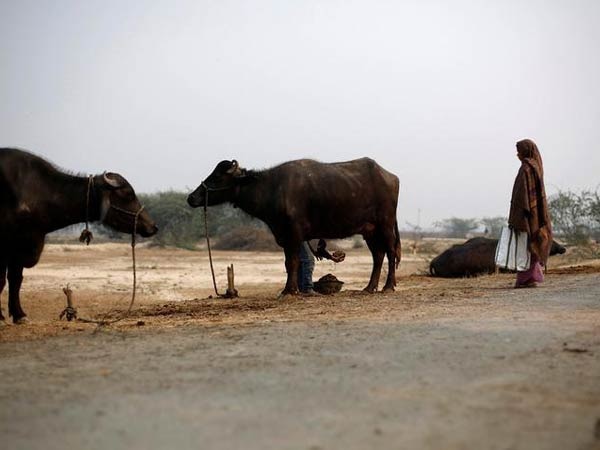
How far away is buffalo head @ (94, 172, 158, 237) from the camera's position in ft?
29.1

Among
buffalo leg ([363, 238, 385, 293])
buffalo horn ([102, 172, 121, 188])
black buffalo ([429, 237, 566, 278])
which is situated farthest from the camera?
black buffalo ([429, 237, 566, 278])

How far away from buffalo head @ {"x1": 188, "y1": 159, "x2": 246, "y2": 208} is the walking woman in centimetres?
454

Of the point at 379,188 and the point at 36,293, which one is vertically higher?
the point at 379,188

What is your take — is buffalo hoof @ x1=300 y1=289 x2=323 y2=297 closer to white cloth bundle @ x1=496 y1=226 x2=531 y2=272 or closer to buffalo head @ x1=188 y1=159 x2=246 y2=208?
buffalo head @ x1=188 y1=159 x2=246 y2=208

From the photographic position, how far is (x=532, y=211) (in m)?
11.4

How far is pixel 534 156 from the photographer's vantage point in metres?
11.6

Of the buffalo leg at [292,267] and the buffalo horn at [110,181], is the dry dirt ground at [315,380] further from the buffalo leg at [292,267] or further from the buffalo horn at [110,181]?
the buffalo leg at [292,267]

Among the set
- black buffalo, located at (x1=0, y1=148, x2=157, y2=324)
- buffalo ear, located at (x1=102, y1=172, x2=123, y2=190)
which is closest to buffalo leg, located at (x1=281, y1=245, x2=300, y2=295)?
black buffalo, located at (x1=0, y1=148, x2=157, y2=324)

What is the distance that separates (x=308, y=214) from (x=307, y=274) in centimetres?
132

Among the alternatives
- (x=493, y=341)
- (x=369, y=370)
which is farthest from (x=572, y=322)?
(x=369, y=370)

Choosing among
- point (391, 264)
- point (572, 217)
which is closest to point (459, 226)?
point (572, 217)

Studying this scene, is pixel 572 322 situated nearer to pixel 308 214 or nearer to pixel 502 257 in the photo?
pixel 502 257

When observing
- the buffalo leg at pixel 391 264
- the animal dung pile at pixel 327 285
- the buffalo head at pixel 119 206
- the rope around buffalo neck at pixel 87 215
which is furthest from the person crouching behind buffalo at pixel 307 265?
the rope around buffalo neck at pixel 87 215

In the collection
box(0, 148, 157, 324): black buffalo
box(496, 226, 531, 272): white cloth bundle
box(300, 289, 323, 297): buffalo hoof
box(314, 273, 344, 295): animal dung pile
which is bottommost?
box(300, 289, 323, 297): buffalo hoof
